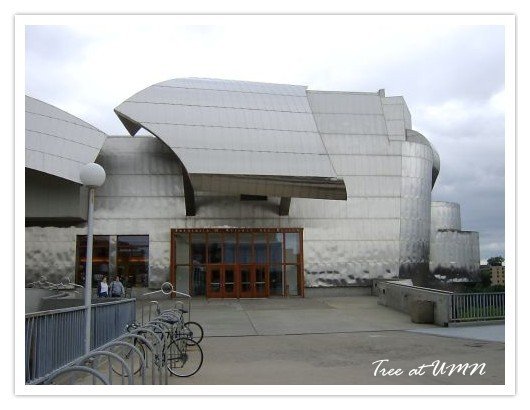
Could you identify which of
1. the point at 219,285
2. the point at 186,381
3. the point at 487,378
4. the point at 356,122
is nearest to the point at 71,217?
the point at 219,285

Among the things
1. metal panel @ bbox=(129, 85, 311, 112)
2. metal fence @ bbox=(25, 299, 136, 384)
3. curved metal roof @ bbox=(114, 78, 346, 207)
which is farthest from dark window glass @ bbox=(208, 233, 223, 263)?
metal fence @ bbox=(25, 299, 136, 384)

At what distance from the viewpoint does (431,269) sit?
33000 millimetres

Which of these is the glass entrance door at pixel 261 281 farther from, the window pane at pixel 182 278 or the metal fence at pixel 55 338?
the metal fence at pixel 55 338

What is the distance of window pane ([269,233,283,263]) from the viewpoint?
3094cm

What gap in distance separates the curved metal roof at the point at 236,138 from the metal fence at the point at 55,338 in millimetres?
15680

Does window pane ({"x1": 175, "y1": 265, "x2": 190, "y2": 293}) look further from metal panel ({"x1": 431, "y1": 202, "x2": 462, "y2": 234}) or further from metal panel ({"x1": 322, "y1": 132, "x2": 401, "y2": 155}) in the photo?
metal panel ({"x1": 431, "y1": 202, "x2": 462, "y2": 234})

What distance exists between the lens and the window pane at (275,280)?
30781 mm

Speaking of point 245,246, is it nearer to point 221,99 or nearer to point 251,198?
point 251,198

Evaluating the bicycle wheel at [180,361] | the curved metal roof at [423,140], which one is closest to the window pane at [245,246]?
the curved metal roof at [423,140]

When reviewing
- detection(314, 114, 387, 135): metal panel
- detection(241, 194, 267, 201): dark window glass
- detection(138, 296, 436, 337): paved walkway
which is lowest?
detection(138, 296, 436, 337): paved walkway

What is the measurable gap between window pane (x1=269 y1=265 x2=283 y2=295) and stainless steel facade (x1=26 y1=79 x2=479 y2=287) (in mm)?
1597

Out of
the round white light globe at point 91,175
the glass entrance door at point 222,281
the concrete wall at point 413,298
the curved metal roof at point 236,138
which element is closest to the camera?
the round white light globe at point 91,175

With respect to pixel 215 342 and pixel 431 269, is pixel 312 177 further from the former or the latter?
pixel 215 342

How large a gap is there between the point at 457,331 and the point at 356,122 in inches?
743
